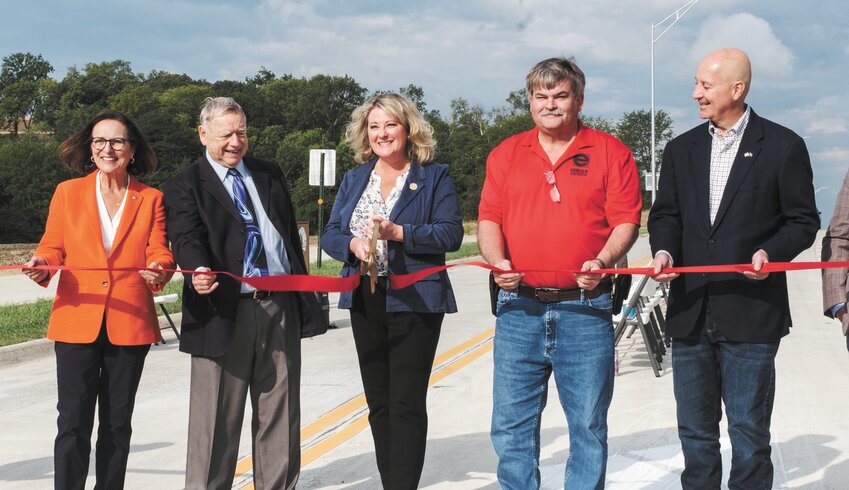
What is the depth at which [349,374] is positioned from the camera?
9.32 metres

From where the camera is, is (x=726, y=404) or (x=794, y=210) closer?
(x=794, y=210)

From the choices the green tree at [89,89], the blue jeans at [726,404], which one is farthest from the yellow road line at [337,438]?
the green tree at [89,89]

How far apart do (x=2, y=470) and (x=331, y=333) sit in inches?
263

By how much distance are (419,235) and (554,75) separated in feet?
3.21

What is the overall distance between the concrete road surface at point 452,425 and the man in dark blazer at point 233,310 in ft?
3.17

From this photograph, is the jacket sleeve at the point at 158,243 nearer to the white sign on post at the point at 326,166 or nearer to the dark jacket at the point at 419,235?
the dark jacket at the point at 419,235

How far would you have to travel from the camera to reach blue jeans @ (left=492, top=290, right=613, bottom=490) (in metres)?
4.24

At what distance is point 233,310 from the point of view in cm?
454

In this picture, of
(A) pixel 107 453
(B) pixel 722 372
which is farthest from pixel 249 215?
(B) pixel 722 372

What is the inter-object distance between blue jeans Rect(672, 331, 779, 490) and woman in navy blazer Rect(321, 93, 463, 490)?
1.13 metres

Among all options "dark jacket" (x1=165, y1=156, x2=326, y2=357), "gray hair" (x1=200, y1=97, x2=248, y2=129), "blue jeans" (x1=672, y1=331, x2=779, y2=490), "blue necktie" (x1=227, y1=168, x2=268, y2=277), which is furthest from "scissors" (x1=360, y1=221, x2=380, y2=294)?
"blue jeans" (x1=672, y1=331, x2=779, y2=490)

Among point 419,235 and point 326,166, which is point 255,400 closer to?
point 419,235

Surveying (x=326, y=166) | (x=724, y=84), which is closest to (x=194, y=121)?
(x=326, y=166)

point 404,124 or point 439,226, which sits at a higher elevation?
point 404,124
